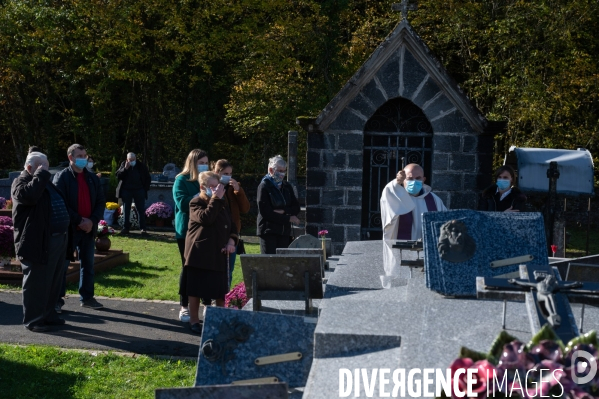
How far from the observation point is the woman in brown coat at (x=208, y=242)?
8391mm

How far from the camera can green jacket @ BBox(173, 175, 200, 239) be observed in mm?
9133

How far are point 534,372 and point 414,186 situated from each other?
5.19m

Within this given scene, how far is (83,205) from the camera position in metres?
9.81

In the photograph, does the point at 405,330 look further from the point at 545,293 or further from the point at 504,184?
the point at 504,184

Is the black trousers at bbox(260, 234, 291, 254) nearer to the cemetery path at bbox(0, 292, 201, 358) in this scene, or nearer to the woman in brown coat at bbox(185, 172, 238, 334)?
the cemetery path at bbox(0, 292, 201, 358)

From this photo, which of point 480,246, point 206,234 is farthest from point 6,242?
point 480,246

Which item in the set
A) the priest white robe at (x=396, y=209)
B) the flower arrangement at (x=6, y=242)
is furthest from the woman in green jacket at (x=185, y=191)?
the flower arrangement at (x=6, y=242)

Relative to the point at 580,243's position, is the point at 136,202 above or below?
above

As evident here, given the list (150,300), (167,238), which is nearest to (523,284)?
(150,300)

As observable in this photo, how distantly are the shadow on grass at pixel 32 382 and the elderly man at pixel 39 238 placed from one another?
50.7 inches

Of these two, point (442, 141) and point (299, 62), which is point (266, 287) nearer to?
point (442, 141)

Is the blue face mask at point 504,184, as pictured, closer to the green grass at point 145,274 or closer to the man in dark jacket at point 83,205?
the green grass at point 145,274

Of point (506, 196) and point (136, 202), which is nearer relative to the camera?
point (506, 196)

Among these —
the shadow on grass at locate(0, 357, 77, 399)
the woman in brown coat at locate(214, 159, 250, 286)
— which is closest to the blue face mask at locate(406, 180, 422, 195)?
A: the woman in brown coat at locate(214, 159, 250, 286)
